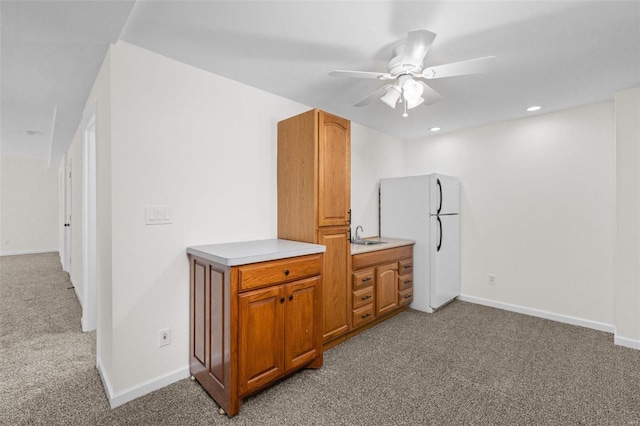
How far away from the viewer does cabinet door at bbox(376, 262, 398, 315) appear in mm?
3129

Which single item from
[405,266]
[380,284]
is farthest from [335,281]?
[405,266]

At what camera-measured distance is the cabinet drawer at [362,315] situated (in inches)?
112

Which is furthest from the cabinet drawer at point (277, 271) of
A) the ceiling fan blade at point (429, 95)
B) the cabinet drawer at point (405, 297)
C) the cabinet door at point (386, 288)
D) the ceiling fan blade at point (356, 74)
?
the cabinet drawer at point (405, 297)

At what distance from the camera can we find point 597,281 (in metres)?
3.07

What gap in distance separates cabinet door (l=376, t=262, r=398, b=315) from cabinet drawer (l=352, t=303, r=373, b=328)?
138 millimetres

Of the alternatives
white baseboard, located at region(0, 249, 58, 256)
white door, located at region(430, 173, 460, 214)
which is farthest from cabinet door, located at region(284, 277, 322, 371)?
white baseboard, located at region(0, 249, 58, 256)

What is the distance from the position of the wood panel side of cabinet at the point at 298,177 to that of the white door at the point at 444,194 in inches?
68.6

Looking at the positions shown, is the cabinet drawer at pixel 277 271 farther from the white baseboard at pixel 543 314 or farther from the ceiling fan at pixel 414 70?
the white baseboard at pixel 543 314

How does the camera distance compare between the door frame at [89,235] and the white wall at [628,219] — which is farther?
the door frame at [89,235]

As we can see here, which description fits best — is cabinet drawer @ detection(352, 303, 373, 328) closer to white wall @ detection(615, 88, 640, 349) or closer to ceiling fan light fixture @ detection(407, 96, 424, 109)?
ceiling fan light fixture @ detection(407, 96, 424, 109)

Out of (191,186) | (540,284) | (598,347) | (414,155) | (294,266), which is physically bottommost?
(598,347)

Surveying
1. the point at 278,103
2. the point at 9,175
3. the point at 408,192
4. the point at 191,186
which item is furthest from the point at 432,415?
the point at 9,175

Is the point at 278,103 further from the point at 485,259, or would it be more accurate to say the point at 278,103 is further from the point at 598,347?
the point at 598,347

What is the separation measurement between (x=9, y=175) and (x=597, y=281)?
36.0 feet
